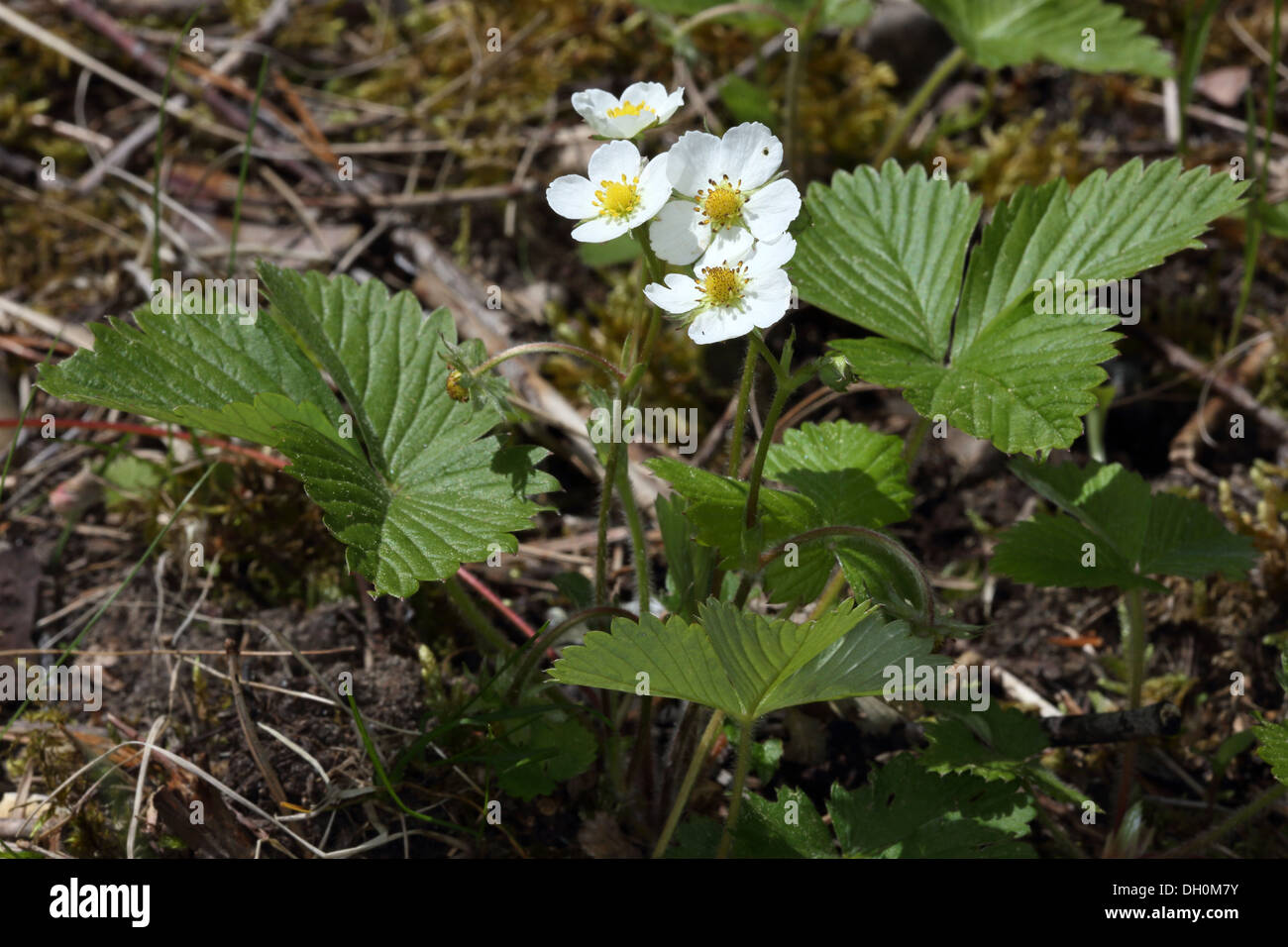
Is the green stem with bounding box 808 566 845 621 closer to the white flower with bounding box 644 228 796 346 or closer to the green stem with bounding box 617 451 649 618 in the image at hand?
the green stem with bounding box 617 451 649 618

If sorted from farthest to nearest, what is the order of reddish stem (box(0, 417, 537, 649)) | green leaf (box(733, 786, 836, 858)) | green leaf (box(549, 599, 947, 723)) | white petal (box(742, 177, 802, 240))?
1. reddish stem (box(0, 417, 537, 649))
2. green leaf (box(733, 786, 836, 858))
3. white petal (box(742, 177, 802, 240))
4. green leaf (box(549, 599, 947, 723))

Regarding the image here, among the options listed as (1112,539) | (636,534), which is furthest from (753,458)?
Answer: (1112,539)

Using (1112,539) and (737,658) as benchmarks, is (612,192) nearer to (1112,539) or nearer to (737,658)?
(737,658)

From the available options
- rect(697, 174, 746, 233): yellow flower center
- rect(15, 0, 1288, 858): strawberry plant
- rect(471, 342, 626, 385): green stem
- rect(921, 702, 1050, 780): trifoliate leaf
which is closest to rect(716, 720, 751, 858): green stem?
rect(15, 0, 1288, 858): strawberry plant
